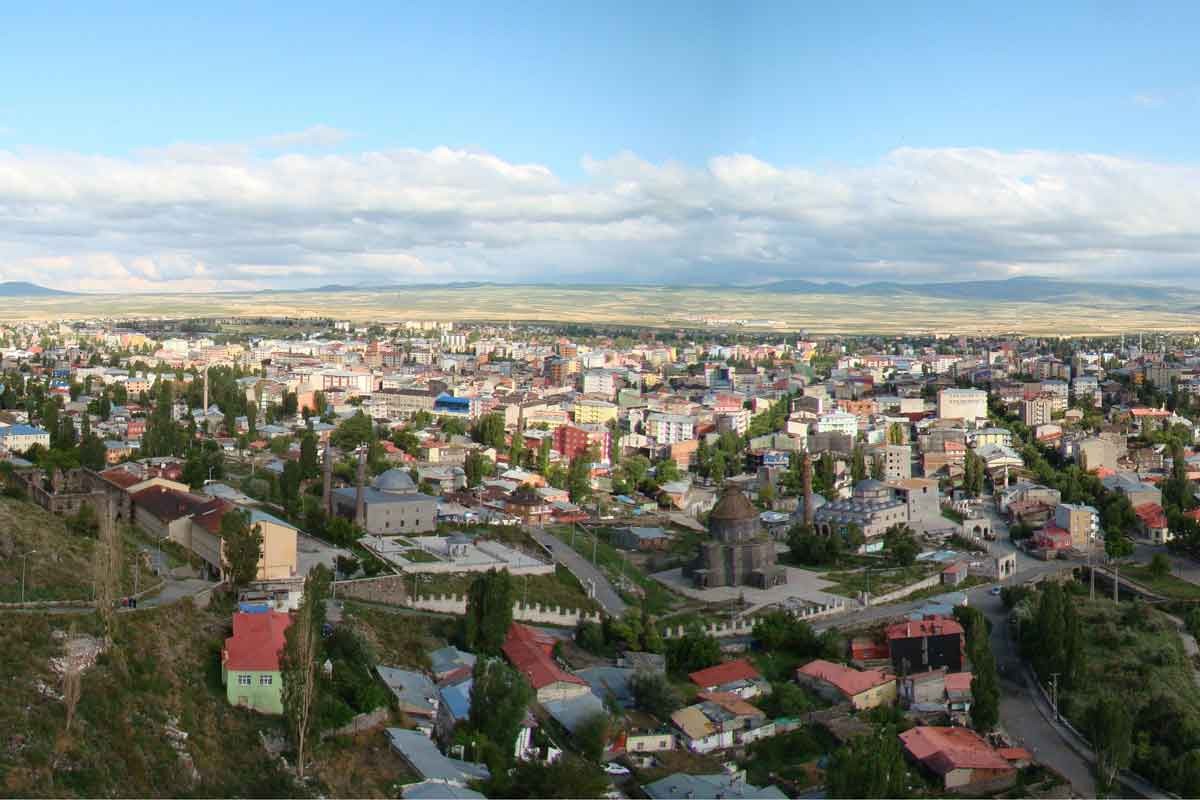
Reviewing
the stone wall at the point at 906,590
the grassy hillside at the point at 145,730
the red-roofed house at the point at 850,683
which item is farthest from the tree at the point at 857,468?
the grassy hillside at the point at 145,730

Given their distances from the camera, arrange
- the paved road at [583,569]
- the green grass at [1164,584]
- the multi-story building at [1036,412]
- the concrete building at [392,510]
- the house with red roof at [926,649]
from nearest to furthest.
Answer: the house with red roof at [926,649] < the paved road at [583,569] < the concrete building at [392,510] < the green grass at [1164,584] < the multi-story building at [1036,412]

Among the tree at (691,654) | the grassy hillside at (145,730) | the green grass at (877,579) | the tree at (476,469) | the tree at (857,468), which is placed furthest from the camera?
the tree at (857,468)

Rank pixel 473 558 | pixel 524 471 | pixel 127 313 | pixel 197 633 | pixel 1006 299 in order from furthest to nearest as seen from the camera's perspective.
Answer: pixel 1006 299
pixel 127 313
pixel 524 471
pixel 473 558
pixel 197 633

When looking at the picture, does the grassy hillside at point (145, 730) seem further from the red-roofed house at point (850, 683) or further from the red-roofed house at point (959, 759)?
the red-roofed house at point (850, 683)

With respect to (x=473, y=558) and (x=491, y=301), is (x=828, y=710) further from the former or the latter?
(x=491, y=301)

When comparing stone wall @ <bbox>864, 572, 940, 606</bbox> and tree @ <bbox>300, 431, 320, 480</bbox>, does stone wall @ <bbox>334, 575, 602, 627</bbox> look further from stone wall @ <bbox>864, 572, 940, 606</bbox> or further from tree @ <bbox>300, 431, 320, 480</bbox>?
tree @ <bbox>300, 431, 320, 480</bbox>

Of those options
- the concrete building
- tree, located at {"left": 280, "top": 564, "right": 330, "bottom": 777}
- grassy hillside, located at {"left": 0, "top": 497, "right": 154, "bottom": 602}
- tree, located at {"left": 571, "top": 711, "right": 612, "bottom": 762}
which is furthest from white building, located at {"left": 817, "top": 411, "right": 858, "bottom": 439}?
tree, located at {"left": 280, "top": 564, "right": 330, "bottom": 777}

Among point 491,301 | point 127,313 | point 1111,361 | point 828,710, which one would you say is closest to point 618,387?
point 1111,361
